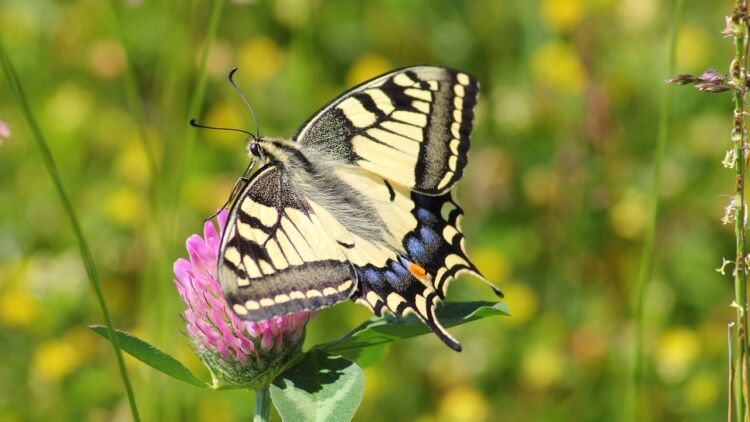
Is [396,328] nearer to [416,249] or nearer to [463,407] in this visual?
[416,249]

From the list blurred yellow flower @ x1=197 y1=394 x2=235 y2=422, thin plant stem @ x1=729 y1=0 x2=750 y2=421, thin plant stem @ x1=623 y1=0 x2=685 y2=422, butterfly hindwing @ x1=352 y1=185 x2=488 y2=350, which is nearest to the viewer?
thin plant stem @ x1=729 y1=0 x2=750 y2=421

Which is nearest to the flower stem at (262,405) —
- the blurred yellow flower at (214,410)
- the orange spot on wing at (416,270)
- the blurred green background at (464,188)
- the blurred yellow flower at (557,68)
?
the orange spot on wing at (416,270)

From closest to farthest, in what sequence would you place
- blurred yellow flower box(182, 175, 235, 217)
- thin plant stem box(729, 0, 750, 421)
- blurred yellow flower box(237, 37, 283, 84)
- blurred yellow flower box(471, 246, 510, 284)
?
1. thin plant stem box(729, 0, 750, 421)
2. blurred yellow flower box(471, 246, 510, 284)
3. blurred yellow flower box(182, 175, 235, 217)
4. blurred yellow flower box(237, 37, 283, 84)

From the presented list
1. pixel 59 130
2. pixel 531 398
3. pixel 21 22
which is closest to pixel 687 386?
pixel 531 398

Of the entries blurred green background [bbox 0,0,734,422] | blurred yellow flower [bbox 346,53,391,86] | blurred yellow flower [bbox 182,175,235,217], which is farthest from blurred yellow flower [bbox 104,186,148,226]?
blurred yellow flower [bbox 346,53,391,86]

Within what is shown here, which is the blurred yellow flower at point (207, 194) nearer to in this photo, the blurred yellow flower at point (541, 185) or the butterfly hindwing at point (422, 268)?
the blurred yellow flower at point (541, 185)

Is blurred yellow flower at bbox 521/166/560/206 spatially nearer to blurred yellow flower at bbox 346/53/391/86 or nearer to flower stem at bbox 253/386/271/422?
blurred yellow flower at bbox 346/53/391/86

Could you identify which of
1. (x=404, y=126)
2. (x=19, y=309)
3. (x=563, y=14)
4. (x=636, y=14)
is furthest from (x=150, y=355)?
(x=636, y=14)

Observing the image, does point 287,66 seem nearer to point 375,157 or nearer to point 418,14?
point 418,14
